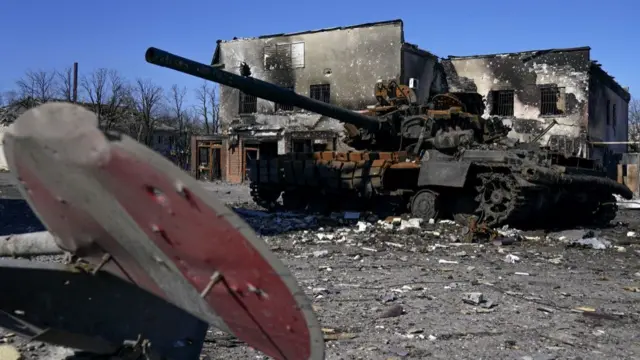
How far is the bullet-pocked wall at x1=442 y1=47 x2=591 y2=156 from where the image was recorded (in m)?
25.3

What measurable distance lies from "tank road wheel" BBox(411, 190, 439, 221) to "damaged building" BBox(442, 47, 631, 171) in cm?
1388

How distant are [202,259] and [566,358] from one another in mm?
3380

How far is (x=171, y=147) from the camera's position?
51594 millimetres

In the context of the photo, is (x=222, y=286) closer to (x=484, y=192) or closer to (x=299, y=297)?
(x=299, y=297)

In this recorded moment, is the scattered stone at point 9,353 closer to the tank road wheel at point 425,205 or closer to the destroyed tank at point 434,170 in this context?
the destroyed tank at point 434,170

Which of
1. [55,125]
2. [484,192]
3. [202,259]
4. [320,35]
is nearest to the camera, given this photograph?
[55,125]

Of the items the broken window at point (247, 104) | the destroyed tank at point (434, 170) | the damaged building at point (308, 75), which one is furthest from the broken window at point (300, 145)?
the destroyed tank at point (434, 170)

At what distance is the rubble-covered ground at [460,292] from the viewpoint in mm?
4461

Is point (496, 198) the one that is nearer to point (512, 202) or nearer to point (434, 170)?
point (512, 202)

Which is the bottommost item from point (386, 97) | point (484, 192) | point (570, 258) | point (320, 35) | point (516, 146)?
point (570, 258)

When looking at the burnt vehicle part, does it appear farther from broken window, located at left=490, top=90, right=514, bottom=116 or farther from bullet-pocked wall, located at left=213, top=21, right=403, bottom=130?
broken window, located at left=490, top=90, right=514, bottom=116

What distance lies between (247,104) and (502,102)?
1110cm

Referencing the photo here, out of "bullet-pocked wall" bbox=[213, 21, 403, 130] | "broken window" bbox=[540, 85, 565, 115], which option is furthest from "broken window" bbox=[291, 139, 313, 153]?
"broken window" bbox=[540, 85, 565, 115]

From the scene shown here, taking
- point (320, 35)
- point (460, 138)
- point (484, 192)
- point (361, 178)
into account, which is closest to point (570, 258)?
point (484, 192)
